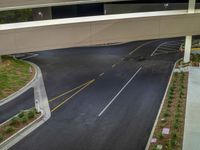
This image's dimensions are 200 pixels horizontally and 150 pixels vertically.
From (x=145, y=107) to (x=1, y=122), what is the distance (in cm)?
1092

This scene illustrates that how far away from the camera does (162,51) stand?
41469mm

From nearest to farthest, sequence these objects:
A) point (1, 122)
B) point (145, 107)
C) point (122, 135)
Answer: point (122, 135) < point (1, 122) < point (145, 107)

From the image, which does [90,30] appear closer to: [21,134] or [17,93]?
[21,134]

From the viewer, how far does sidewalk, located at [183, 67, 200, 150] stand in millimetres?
17803

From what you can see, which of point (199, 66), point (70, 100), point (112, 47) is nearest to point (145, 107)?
point (70, 100)

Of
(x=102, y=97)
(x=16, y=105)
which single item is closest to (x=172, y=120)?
(x=102, y=97)

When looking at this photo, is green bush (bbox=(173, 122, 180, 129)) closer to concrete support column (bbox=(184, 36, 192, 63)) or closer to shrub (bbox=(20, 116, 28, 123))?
shrub (bbox=(20, 116, 28, 123))

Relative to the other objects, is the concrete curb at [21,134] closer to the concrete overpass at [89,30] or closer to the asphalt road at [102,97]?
the asphalt road at [102,97]

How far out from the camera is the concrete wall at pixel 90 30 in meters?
17.2

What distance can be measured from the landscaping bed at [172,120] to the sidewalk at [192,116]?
1.05ft

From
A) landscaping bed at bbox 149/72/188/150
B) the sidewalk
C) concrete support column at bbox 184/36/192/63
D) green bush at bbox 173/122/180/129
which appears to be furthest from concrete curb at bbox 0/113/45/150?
concrete support column at bbox 184/36/192/63

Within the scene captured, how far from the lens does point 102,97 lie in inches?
1022

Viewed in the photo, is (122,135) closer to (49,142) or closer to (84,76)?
(49,142)

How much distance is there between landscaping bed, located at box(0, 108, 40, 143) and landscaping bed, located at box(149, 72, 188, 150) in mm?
8976
